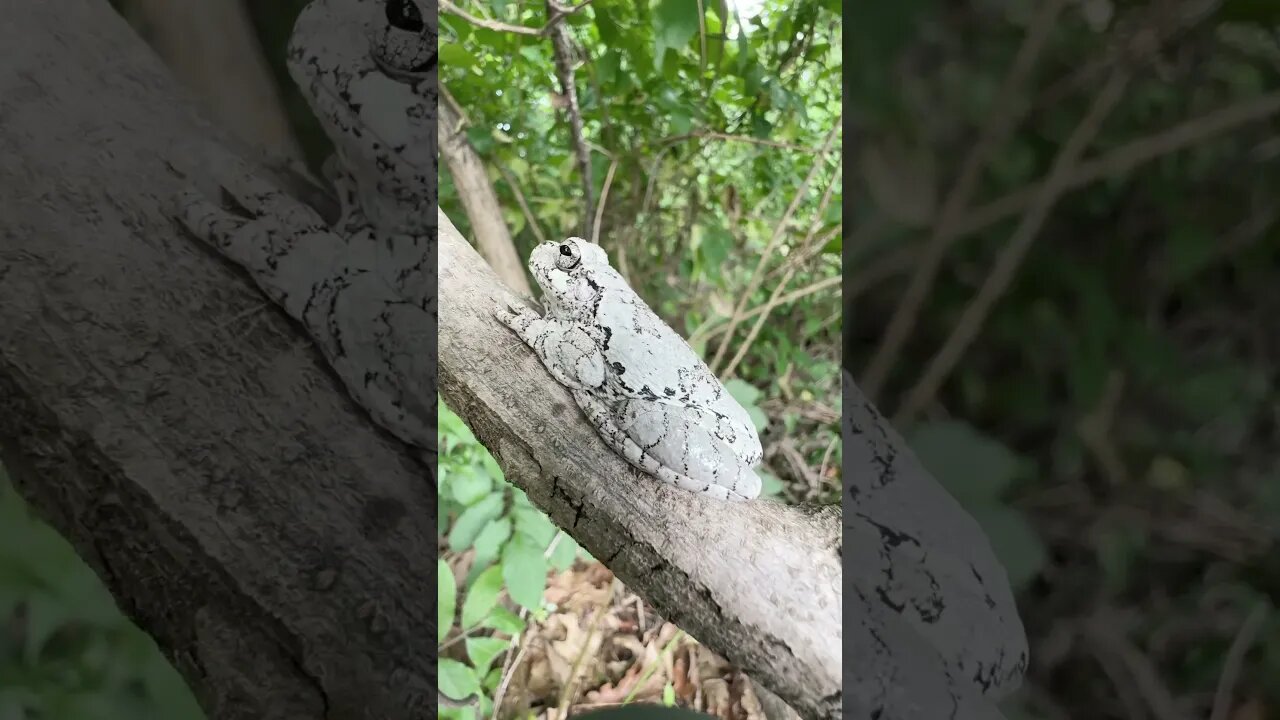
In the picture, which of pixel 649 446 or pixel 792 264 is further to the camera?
pixel 792 264

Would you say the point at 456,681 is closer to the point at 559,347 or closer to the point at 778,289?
the point at 559,347

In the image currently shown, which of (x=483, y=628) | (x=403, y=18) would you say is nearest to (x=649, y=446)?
(x=403, y=18)

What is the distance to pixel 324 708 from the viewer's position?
1.94 ft

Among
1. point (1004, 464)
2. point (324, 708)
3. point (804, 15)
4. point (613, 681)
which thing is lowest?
point (613, 681)

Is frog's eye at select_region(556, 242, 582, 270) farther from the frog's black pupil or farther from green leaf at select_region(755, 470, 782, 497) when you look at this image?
green leaf at select_region(755, 470, 782, 497)

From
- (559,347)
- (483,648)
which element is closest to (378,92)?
(559,347)

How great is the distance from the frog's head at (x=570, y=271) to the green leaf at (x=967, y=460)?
0.46m

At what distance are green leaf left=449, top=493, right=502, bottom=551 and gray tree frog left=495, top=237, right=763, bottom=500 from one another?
0.42 metres

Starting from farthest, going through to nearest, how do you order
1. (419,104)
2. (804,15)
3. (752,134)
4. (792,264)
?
(792,264) → (752,134) → (804,15) → (419,104)

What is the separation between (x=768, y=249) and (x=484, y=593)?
0.88 m

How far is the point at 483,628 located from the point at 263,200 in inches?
36.8

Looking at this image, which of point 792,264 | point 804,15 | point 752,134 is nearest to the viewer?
point 804,15

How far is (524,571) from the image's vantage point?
1134 millimetres

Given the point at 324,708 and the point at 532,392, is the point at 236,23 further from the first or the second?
the point at 324,708
